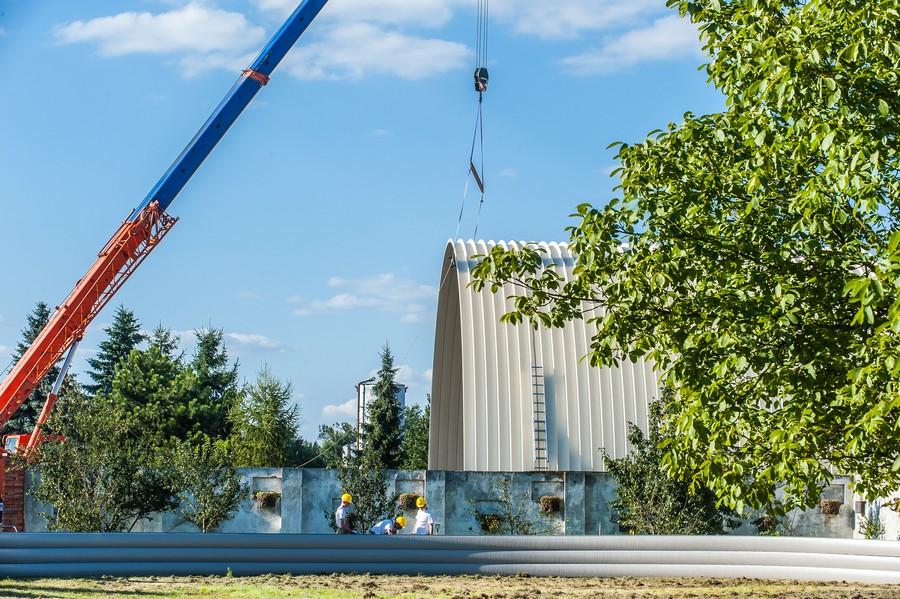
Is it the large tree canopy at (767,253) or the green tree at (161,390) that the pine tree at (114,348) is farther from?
the large tree canopy at (767,253)

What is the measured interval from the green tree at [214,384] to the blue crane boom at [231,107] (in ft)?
76.9

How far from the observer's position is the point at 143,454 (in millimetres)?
24625

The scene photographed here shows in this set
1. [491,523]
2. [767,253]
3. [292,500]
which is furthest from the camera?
[292,500]

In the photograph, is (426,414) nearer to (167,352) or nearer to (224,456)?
(167,352)

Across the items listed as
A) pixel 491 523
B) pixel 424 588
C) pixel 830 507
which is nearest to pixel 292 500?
pixel 491 523

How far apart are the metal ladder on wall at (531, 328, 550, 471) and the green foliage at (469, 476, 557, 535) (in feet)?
16.6

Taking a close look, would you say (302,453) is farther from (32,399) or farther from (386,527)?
(386,527)

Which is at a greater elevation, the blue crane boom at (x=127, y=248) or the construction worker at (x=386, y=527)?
the blue crane boom at (x=127, y=248)

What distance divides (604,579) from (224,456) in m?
10.7

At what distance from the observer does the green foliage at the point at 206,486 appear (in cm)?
2356

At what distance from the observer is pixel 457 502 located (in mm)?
26297

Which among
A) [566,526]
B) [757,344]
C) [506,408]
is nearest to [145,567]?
[757,344]

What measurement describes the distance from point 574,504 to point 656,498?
3331 mm

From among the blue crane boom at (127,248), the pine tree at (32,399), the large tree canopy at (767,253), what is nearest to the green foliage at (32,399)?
the pine tree at (32,399)
